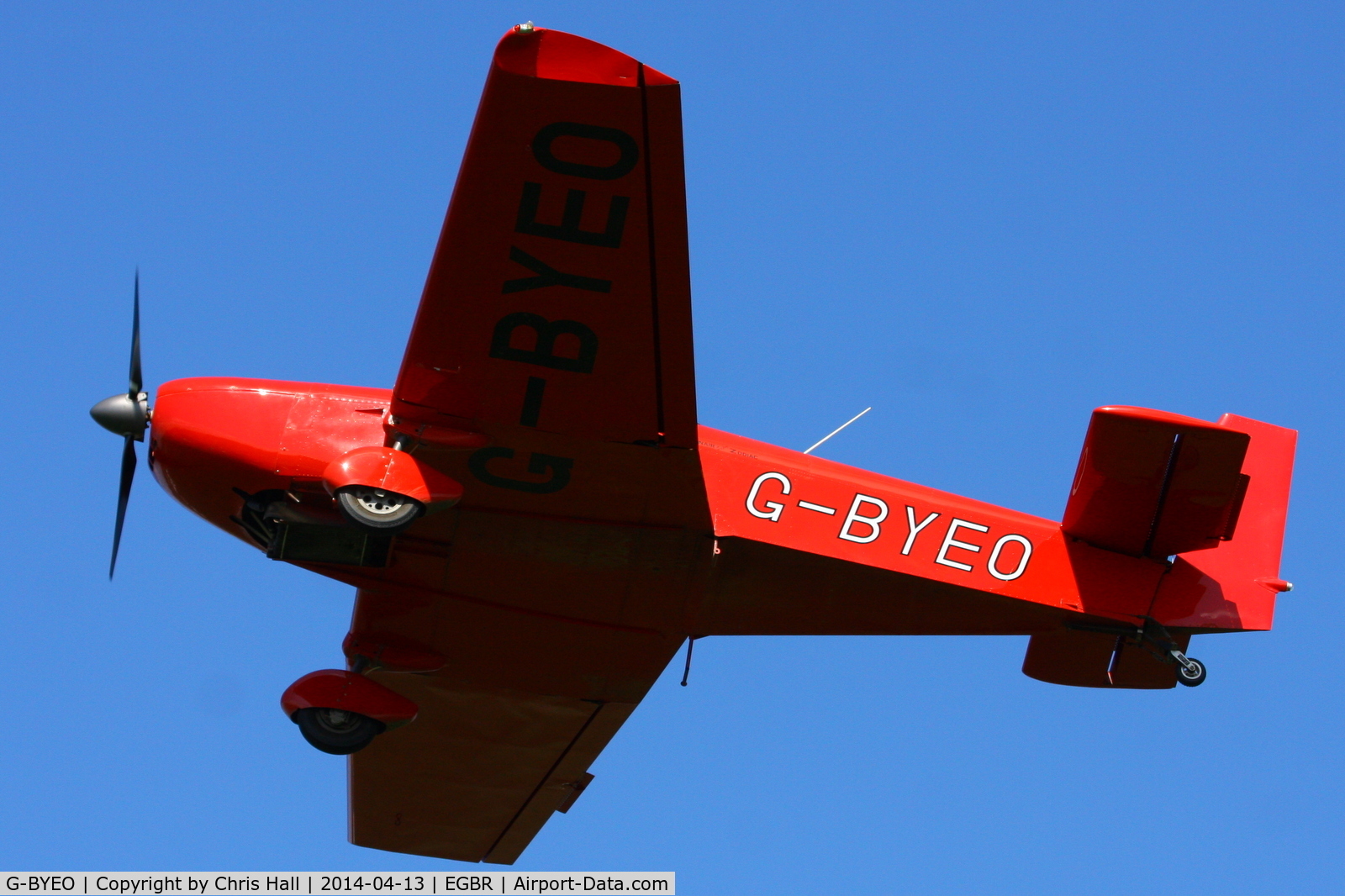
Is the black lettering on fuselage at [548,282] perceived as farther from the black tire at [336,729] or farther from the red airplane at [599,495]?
the black tire at [336,729]

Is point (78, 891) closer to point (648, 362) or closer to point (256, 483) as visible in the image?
point (256, 483)

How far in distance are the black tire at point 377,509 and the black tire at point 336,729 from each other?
2.39m

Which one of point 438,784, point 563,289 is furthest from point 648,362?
point 438,784

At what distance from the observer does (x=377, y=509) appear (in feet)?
33.7

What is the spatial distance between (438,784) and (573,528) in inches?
187

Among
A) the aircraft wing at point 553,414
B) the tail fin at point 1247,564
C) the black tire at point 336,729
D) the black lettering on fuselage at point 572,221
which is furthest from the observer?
the black tire at point 336,729

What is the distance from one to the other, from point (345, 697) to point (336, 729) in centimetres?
32

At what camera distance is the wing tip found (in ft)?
29.2

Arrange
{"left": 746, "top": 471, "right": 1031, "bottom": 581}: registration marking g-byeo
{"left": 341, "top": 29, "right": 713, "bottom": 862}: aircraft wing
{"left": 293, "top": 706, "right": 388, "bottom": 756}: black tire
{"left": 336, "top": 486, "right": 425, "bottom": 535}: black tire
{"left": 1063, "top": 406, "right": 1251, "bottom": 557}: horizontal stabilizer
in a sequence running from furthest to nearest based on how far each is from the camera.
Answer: {"left": 293, "top": 706, "right": 388, "bottom": 756}: black tire < {"left": 746, "top": 471, "right": 1031, "bottom": 581}: registration marking g-byeo < {"left": 1063, "top": 406, "right": 1251, "bottom": 557}: horizontal stabilizer < {"left": 336, "top": 486, "right": 425, "bottom": 535}: black tire < {"left": 341, "top": 29, "right": 713, "bottom": 862}: aircraft wing

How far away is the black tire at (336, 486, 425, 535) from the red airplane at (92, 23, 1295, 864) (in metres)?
0.02

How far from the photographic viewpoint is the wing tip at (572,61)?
8898 mm

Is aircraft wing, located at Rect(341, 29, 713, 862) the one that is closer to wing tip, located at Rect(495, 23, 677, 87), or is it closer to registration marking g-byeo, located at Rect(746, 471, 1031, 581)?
wing tip, located at Rect(495, 23, 677, 87)

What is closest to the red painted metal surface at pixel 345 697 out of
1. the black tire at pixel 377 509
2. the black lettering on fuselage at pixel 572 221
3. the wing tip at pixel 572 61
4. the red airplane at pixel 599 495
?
the red airplane at pixel 599 495

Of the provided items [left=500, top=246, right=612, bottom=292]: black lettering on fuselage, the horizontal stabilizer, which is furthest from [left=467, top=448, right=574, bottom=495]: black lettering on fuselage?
the horizontal stabilizer
